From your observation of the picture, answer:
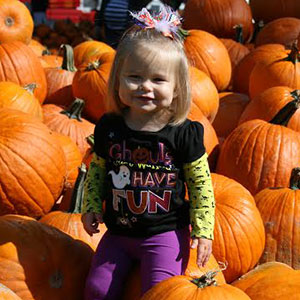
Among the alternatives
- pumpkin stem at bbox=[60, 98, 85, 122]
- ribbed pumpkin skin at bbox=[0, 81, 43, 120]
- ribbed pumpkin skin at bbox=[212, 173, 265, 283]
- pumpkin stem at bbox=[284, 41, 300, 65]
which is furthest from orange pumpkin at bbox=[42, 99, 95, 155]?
pumpkin stem at bbox=[284, 41, 300, 65]

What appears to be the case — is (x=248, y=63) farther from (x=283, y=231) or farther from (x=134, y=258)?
(x=134, y=258)

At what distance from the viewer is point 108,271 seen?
7.45ft

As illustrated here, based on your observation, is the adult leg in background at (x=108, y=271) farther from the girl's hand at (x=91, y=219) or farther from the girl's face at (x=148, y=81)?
the girl's face at (x=148, y=81)

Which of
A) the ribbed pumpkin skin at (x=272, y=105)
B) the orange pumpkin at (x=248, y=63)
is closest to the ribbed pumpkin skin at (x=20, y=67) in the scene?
the ribbed pumpkin skin at (x=272, y=105)

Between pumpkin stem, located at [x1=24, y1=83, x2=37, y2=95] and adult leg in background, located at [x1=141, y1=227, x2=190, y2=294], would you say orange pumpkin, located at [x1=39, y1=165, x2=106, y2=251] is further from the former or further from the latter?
pumpkin stem, located at [x1=24, y1=83, x2=37, y2=95]

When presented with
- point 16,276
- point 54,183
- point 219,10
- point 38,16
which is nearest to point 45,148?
point 54,183

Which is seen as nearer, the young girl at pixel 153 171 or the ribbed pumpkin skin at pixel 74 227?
the young girl at pixel 153 171

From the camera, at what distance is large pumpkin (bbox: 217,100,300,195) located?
140 inches

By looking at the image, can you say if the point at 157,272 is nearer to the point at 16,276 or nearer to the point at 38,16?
the point at 16,276

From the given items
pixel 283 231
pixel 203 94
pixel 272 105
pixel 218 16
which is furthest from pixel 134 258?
pixel 218 16

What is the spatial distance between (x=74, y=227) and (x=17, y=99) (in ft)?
4.10

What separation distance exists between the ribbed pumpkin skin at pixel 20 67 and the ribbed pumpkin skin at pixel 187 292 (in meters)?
2.79

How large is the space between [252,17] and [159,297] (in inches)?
213

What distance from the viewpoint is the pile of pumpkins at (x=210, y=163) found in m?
2.31
